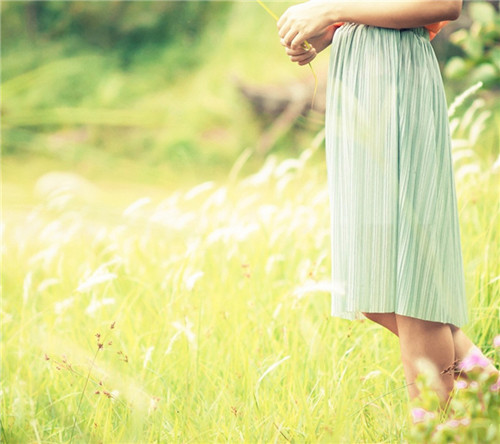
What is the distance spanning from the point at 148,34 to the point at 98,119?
7.72 m

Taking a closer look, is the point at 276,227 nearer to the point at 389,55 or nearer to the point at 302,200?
the point at 302,200

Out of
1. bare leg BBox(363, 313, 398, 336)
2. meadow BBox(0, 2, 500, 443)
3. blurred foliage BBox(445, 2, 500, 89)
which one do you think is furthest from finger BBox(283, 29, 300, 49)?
blurred foliage BBox(445, 2, 500, 89)

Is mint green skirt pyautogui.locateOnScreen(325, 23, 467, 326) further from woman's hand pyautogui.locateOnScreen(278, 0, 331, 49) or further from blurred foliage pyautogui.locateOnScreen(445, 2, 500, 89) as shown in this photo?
blurred foliage pyautogui.locateOnScreen(445, 2, 500, 89)

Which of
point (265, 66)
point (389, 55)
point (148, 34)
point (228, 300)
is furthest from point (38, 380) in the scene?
point (148, 34)

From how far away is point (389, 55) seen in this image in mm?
1296

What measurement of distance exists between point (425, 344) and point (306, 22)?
2.18ft

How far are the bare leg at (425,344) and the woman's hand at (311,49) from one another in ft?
1.84

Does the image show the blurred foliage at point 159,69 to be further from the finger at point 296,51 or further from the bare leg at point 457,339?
the bare leg at point 457,339

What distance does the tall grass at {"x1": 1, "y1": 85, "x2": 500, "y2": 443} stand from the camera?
1453 mm

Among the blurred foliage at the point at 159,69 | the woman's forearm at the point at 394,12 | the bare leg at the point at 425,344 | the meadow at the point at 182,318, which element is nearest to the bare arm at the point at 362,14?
the woman's forearm at the point at 394,12

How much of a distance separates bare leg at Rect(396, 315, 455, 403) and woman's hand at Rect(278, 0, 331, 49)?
22.8 inches

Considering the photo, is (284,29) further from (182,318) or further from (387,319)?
(182,318)

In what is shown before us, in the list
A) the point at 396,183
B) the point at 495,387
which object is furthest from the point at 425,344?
the point at 396,183

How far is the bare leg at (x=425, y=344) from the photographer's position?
1.31 meters
